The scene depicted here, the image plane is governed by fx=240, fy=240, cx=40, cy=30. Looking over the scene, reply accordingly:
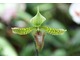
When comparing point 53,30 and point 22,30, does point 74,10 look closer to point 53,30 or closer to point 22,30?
point 53,30

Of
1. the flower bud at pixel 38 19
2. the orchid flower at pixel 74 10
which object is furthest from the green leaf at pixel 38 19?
the orchid flower at pixel 74 10

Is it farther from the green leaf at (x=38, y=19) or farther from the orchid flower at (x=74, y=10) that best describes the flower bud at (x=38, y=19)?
the orchid flower at (x=74, y=10)

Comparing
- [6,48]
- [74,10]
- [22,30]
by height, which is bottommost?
[6,48]

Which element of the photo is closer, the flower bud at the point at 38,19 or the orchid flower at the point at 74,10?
the flower bud at the point at 38,19

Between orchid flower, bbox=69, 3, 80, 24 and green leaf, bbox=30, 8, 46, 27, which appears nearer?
green leaf, bbox=30, 8, 46, 27

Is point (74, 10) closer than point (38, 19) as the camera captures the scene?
No

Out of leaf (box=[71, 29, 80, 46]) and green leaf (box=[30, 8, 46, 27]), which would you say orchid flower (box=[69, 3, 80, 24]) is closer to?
leaf (box=[71, 29, 80, 46])

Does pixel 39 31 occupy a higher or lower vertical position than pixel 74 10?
lower

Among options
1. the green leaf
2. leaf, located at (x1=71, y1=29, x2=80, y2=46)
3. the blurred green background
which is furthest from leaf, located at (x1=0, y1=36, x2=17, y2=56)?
leaf, located at (x1=71, y1=29, x2=80, y2=46)

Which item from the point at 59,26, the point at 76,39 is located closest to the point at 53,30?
the point at 59,26
